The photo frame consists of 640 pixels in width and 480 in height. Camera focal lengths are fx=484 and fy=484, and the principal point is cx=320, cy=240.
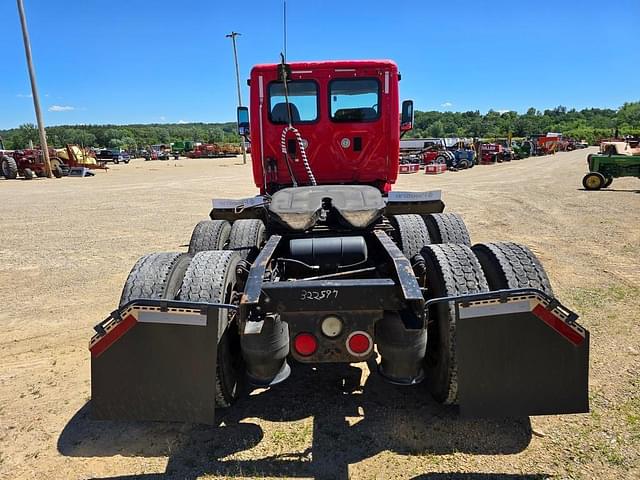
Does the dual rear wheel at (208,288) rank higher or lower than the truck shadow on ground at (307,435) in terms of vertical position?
higher

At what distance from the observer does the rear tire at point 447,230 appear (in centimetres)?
457

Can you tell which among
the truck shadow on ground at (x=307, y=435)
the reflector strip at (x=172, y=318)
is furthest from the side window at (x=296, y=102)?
the reflector strip at (x=172, y=318)

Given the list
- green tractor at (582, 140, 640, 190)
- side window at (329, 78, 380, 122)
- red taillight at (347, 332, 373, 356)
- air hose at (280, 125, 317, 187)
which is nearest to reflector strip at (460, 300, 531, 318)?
red taillight at (347, 332, 373, 356)

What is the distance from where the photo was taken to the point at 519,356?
267 centimetres

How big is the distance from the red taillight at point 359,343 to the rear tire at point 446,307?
46 centimetres

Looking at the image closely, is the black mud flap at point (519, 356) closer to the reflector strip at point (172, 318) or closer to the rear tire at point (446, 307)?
the rear tire at point (446, 307)

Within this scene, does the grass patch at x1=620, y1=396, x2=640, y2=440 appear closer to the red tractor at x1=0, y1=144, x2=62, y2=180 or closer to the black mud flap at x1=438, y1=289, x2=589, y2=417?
the black mud flap at x1=438, y1=289, x2=589, y2=417

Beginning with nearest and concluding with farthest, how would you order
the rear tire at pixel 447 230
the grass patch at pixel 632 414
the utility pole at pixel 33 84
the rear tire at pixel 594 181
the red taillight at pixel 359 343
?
1. the red taillight at pixel 359 343
2. the grass patch at pixel 632 414
3. the rear tire at pixel 447 230
4. the rear tire at pixel 594 181
5. the utility pole at pixel 33 84

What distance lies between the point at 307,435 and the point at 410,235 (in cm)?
209

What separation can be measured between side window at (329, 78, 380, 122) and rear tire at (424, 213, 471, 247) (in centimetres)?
187

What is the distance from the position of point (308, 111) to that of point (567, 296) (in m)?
3.76

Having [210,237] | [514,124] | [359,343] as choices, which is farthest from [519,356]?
[514,124]

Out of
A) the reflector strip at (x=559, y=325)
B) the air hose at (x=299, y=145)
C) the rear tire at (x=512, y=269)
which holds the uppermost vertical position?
the air hose at (x=299, y=145)

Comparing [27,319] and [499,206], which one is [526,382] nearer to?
[27,319]
